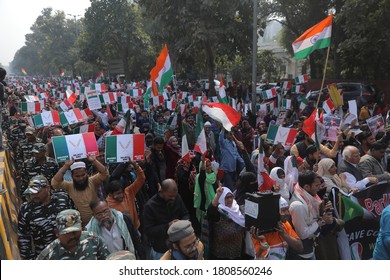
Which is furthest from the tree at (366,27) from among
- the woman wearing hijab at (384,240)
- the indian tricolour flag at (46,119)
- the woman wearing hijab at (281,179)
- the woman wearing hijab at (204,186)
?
the woman wearing hijab at (384,240)

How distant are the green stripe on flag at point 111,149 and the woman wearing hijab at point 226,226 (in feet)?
5.61

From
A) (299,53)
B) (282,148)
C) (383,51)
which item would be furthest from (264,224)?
(383,51)

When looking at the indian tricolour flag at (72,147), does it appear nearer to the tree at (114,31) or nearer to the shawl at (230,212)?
the shawl at (230,212)

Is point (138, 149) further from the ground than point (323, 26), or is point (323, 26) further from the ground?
point (323, 26)

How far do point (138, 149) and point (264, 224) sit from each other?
7.49ft

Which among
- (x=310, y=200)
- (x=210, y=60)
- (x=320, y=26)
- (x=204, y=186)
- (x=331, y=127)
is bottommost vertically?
(x=204, y=186)

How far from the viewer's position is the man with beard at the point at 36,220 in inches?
151

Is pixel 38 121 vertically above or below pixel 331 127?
above

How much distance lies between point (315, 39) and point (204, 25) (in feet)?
36.0

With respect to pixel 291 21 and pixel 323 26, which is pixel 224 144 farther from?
pixel 291 21

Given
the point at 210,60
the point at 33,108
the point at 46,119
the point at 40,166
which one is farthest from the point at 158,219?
the point at 210,60

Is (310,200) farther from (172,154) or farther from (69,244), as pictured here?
(172,154)

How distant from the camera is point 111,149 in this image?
207 inches

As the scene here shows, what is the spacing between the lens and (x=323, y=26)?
8.20m
